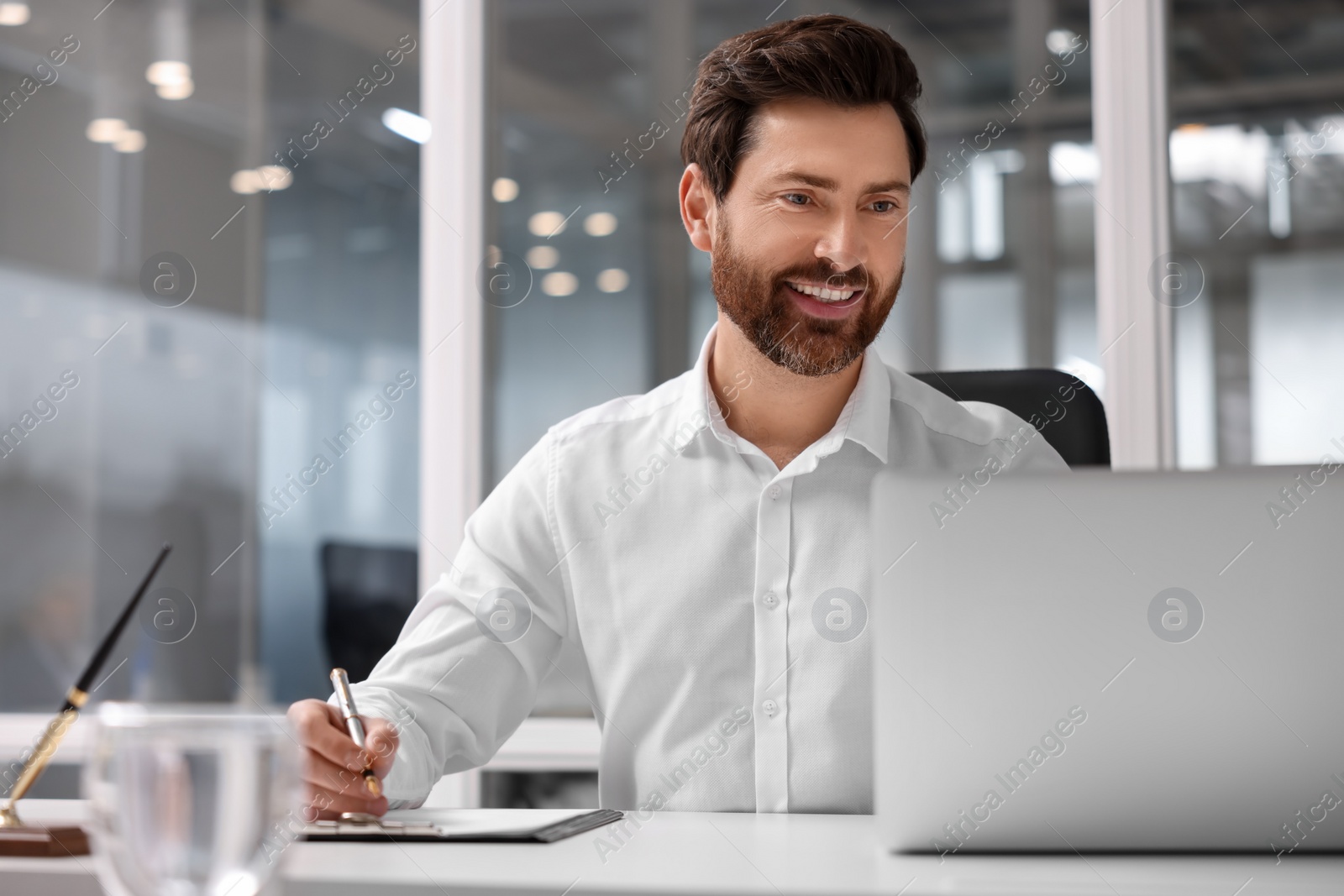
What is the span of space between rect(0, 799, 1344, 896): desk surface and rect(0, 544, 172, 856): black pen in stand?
0.6 inches

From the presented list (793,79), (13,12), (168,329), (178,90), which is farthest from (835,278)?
(13,12)

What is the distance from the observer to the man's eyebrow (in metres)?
1.60

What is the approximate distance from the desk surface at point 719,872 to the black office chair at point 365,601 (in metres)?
1.79

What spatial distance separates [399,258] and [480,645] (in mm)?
1523

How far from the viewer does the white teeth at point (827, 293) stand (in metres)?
1.61

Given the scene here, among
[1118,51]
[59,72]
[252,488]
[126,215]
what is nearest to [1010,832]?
[1118,51]

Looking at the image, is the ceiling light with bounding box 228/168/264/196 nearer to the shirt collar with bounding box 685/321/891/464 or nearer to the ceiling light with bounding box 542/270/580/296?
the ceiling light with bounding box 542/270/580/296

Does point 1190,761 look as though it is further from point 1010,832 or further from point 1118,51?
Result: point 1118,51

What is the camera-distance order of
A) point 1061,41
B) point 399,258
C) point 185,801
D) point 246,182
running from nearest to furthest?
point 185,801
point 1061,41
point 399,258
point 246,182

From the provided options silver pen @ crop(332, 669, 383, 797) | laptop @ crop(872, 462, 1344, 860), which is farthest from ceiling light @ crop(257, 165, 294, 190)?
laptop @ crop(872, 462, 1344, 860)

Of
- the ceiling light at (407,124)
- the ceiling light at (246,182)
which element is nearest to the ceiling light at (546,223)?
the ceiling light at (407,124)

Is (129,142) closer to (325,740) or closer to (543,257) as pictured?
(543,257)

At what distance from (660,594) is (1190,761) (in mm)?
820

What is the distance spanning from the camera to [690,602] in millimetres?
1510
